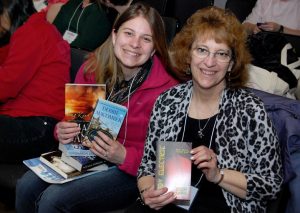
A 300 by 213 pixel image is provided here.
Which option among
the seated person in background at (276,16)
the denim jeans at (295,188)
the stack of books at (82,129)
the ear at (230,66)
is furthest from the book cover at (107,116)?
the seated person in background at (276,16)

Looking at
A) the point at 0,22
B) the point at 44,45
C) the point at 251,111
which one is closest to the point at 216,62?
the point at 251,111

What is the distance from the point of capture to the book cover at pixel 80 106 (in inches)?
68.3

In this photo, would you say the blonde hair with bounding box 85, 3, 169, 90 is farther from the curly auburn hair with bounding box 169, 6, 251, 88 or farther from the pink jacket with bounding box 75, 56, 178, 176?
the curly auburn hair with bounding box 169, 6, 251, 88

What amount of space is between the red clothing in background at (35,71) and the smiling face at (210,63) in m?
0.83

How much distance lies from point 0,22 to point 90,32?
2.64ft

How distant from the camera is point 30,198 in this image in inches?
70.9

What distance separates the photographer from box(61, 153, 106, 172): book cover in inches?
69.6

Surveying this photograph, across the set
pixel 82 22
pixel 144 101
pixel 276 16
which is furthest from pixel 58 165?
pixel 276 16

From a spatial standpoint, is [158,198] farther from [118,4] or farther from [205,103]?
[118,4]

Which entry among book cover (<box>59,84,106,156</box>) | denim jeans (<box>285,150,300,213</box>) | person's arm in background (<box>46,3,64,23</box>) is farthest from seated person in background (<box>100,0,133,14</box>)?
Answer: denim jeans (<box>285,150,300,213</box>)

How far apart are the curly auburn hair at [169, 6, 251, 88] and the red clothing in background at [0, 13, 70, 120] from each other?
2.47 ft

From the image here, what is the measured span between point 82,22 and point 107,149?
1.46 m

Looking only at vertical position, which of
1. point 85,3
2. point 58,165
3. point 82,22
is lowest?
point 58,165

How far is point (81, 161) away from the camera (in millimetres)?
1773
